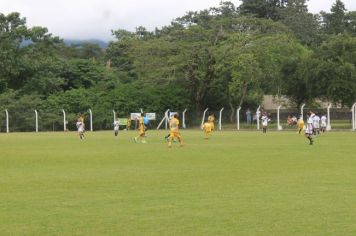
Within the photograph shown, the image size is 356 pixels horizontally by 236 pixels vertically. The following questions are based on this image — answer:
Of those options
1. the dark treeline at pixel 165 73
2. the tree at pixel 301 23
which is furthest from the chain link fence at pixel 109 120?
the tree at pixel 301 23

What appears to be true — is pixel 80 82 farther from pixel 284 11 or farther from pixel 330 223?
pixel 330 223

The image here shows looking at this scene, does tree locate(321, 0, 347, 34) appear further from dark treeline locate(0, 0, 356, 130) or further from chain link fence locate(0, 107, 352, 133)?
chain link fence locate(0, 107, 352, 133)

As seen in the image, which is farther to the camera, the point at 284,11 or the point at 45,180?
the point at 284,11

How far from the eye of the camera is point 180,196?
12398mm

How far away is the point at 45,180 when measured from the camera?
15430 mm

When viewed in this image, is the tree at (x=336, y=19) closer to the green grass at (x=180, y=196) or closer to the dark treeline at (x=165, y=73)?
the dark treeline at (x=165, y=73)

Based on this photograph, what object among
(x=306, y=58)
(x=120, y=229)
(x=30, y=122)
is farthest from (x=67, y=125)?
(x=120, y=229)

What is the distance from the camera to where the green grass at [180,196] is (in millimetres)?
9422

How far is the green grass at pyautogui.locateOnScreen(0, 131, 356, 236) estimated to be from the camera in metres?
A: 9.42

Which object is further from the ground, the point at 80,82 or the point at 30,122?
the point at 80,82

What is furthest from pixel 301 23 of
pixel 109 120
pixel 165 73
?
pixel 109 120

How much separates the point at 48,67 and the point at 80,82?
5.20 m

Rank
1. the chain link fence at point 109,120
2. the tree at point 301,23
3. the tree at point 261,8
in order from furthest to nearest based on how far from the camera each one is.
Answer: the tree at point 261,8 < the tree at point 301,23 < the chain link fence at point 109,120

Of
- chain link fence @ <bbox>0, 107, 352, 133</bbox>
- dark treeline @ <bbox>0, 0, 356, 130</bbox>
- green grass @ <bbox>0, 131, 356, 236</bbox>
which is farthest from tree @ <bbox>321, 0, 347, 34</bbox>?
green grass @ <bbox>0, 131, 356, 236</bbox>
